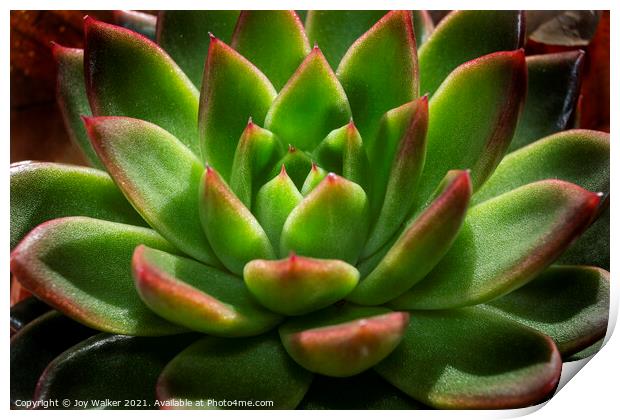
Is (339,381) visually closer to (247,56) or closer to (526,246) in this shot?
(526,246)

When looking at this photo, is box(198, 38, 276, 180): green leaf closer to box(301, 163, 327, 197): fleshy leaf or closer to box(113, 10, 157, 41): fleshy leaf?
box(301, 163, 327, 197): fleshy leaf

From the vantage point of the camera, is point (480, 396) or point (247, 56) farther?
point (247, 56)

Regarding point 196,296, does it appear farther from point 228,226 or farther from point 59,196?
point 59,196

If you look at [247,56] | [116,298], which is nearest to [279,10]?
[247,56]

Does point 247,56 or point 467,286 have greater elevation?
point 247,56

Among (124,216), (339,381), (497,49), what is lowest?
(339,381)

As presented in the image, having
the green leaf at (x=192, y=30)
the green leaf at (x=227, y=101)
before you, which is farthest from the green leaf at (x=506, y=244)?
the green leaf at (x=192, y=30)

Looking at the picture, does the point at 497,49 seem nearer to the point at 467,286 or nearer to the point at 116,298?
the point at 467,286
